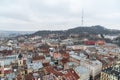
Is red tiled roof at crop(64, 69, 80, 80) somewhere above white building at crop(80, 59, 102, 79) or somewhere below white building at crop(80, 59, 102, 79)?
above

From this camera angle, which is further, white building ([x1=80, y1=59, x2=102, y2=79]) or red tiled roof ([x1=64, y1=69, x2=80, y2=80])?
white building ([x1=80, y1=59, x2=102, y2=79])

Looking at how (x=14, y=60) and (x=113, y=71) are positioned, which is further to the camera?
(x=14, y=60)

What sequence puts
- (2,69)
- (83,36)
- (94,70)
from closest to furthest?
1. (2,69)
2. (94,70)
3. (83,36)

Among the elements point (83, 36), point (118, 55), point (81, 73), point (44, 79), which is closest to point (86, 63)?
point (81, 73)

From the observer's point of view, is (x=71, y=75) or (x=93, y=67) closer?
(x=71, y=75)

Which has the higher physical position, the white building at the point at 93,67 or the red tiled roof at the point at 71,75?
the red tiled roof at the point at 71,75

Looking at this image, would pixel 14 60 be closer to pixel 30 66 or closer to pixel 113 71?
pixel 30 66

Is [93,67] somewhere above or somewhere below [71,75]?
below

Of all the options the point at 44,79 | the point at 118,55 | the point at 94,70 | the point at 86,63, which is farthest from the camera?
the point at 118,55

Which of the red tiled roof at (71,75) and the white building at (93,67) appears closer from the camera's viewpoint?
the red tiled roof at (71,75)
